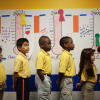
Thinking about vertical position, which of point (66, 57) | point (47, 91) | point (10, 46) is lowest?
point (47, 91)

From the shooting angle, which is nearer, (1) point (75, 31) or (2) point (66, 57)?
(2) point (66, 57)

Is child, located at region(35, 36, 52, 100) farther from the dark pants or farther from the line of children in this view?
the dark pants

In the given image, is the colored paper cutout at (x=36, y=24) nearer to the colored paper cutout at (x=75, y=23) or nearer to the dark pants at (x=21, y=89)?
the colored paper cutout at (x=75, y=23)

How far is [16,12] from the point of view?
6.88ft

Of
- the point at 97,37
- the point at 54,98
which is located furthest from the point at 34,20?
the point at 54,98

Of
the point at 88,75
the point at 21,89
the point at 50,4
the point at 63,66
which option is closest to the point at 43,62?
the point at 63,66

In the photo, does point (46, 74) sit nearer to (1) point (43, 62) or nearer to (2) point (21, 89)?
(1) point (43, 62)

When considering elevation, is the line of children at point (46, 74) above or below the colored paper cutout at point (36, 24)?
below

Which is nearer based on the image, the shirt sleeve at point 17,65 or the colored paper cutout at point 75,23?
the shirt sleeve at point 17,65

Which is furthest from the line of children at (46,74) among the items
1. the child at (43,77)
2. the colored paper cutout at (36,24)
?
the colored paper cutout at (36,24)

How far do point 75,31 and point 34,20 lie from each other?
770 mm

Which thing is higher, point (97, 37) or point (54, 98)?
point (97, 37)

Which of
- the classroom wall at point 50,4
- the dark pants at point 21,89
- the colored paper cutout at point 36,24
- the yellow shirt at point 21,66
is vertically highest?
the classroom wall at point 50,4

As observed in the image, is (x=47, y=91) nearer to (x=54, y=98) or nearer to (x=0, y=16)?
(x=54, y=98)
